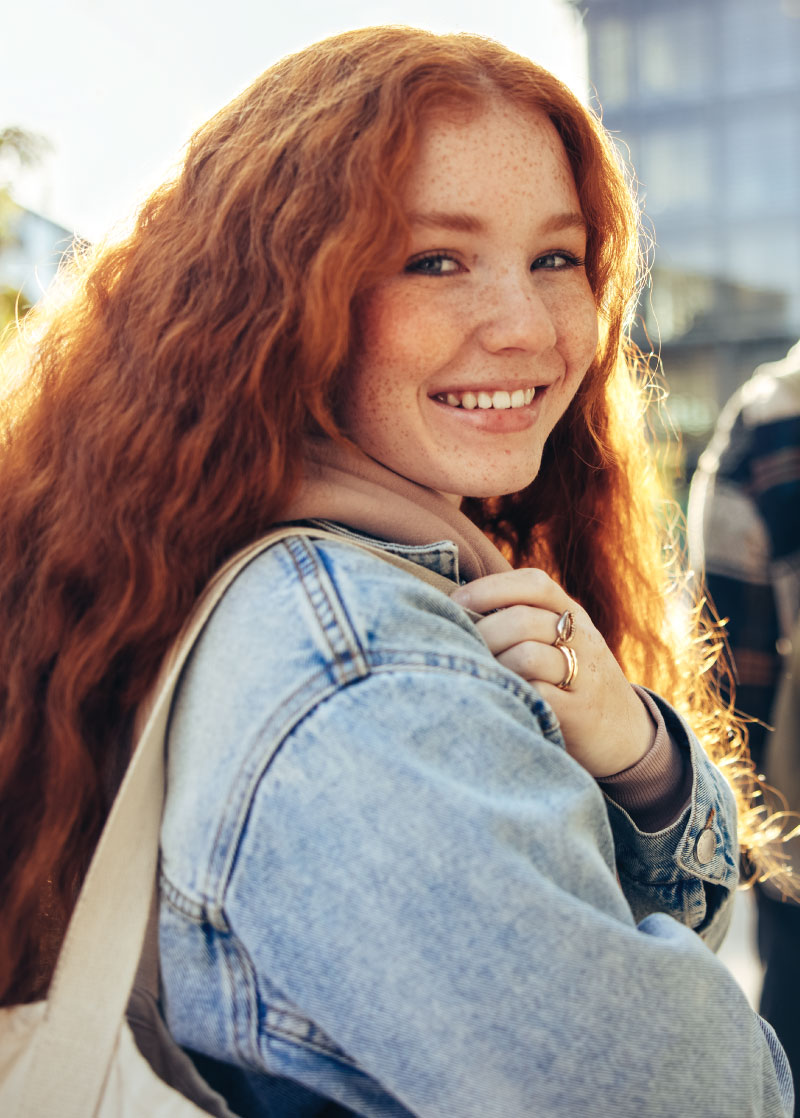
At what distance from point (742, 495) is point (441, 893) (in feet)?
6.55

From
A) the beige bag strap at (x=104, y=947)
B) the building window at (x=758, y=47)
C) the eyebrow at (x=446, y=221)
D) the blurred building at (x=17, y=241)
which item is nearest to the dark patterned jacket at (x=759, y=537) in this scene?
the eyebrow at (x=446, y=221)

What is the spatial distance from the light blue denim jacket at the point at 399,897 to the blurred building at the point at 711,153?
2271 cm

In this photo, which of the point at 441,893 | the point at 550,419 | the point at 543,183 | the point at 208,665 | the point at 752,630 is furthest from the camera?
the point at 752,630

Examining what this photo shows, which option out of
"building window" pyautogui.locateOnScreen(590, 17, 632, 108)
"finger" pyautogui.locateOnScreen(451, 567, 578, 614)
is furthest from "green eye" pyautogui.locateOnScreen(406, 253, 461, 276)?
"building window" pyautogui.locateOnScreen(590, 17, 632, 108)

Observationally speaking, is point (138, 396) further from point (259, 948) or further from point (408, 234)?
point (259, 948)

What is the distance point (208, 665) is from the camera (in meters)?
0.92

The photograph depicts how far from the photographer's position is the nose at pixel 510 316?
115 centimetres

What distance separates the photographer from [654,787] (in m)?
1.26

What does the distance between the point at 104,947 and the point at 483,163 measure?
91cm

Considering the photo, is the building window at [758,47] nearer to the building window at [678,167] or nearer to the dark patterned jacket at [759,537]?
the building window at [678,167]

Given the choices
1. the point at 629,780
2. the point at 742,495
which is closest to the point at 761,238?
the point at 742,495

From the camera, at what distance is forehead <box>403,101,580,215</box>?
110 cm

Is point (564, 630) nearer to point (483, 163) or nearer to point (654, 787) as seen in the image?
point (654, 787)

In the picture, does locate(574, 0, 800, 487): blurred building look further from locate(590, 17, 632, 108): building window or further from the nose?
the nose
